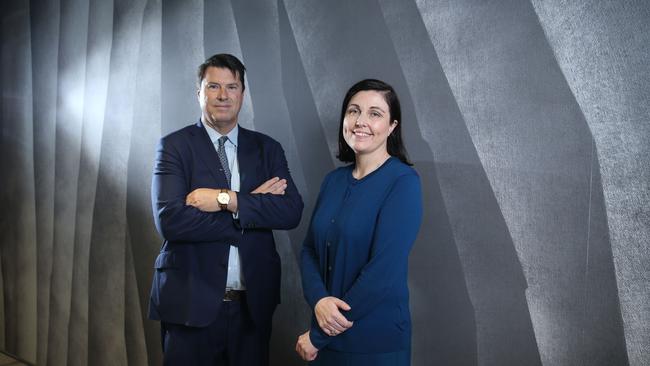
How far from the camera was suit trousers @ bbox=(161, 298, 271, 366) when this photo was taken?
1.99 metres

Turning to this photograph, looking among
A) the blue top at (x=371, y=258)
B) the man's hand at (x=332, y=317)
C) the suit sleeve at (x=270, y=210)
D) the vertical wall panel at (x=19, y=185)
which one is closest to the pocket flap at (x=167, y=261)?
the suit sleeve at (x=270, y=210)

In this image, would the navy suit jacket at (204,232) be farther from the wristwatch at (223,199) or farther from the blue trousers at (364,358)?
the blue trousers at (364,358)

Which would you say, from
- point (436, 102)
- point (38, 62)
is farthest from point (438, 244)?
point (38, 62)

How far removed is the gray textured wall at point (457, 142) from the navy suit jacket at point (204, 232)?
43 cm

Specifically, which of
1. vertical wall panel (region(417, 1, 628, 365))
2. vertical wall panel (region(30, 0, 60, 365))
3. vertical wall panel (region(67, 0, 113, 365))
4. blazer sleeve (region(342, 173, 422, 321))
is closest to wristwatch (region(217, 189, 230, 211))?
blazer sleeve (region(342, 173, 422, 321))

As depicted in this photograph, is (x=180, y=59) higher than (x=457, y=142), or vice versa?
(x=180, y=59)

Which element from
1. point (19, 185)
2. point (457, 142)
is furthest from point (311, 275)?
point (19, 185)

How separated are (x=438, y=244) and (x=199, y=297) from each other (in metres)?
1.00

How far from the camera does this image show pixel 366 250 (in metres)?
1.54

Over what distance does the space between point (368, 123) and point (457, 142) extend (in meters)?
0.50

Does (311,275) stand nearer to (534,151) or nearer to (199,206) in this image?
(199,206)

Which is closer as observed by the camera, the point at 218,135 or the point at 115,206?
the point at 218,135

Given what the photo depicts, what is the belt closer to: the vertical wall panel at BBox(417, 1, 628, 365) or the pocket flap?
the pocket flap

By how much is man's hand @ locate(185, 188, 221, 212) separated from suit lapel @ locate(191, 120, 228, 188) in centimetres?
11
